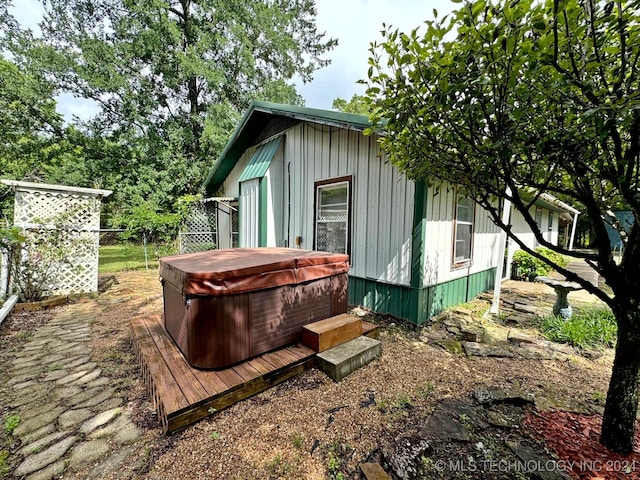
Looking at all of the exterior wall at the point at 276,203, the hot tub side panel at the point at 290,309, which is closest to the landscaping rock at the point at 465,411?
the hot tub side panel at the point at 290,309

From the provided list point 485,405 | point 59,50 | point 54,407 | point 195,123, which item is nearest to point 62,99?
point 59,50

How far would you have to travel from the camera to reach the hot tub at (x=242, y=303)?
237 centimetres

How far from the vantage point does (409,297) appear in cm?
421

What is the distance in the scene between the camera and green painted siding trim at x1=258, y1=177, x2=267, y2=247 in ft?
20.7

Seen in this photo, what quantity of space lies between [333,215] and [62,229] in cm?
529

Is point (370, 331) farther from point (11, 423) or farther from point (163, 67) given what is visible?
point (163, 67)

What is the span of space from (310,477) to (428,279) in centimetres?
333

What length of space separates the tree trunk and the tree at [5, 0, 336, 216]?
12.5 meters

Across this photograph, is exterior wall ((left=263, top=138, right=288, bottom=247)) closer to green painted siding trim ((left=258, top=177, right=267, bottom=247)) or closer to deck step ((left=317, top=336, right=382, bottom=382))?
green painted siding trim ((left=258, top=177, right=267, bottom=247))

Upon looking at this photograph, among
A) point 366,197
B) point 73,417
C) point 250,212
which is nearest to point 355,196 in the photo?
point 366,197

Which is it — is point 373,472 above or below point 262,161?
below

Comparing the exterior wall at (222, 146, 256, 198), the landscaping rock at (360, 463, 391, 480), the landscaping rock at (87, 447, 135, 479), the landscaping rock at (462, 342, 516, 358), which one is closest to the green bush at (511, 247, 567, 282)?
the landscaping rock at (462, 342, 516, 358)

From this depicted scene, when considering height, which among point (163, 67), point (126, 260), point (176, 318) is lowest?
point (126, 260)

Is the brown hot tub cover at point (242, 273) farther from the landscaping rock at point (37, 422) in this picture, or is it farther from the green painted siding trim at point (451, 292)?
the green painted siding trim at point (451, 292)
